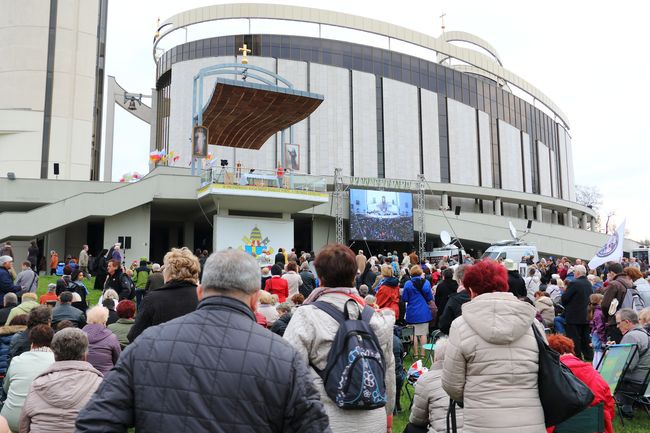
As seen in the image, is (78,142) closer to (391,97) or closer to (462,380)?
(391,97)

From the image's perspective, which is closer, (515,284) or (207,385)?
(207,385)

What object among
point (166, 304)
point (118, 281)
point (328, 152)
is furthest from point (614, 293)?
point (328, 152)

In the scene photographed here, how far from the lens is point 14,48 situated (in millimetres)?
38812

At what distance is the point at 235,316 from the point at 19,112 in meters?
42.5

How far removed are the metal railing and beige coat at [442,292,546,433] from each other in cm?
2474

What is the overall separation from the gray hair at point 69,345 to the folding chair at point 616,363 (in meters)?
5.53

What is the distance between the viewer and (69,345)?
3.83m

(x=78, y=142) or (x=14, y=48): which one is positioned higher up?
(x=14, y=48)

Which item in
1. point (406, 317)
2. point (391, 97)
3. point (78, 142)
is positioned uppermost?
point (391, 97)

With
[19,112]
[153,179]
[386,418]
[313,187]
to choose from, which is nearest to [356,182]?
[313,187]

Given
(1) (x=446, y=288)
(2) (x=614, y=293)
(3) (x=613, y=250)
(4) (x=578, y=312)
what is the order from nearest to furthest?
(2) (x=614, y=293), (4) (x=578, y=312), (1) (x=446, y=288), (3) (x=613, y=250)

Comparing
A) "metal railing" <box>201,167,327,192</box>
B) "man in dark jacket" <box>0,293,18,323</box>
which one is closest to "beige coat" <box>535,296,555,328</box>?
"man in dark jacket" <box>0,293,18,323</box>

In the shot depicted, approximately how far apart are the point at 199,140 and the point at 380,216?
38.3 feet

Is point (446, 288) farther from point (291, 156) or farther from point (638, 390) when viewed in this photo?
point (291, 156)
